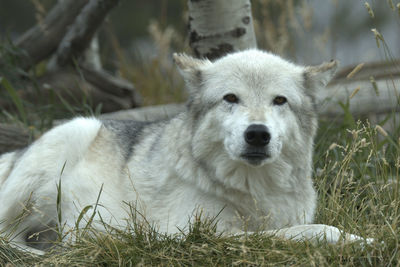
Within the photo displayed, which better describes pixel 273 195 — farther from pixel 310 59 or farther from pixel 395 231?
pixel 310 59

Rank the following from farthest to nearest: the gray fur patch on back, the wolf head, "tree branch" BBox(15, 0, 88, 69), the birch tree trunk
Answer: "tree branch" BBox(15, 0, 88, 69)
the birch tree trunk
the gray fur patch on back
the wolf head

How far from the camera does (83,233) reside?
10.8ft

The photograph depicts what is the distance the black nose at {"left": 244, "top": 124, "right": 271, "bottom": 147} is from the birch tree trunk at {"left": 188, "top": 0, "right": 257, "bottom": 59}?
202cm

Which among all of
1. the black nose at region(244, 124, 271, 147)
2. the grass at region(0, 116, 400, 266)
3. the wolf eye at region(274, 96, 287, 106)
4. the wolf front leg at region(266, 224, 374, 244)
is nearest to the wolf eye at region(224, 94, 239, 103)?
the wolf eye at region(274, 96, 287, 106)

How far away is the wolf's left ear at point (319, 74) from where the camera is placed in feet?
12.8

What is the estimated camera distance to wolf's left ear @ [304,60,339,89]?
154 inches

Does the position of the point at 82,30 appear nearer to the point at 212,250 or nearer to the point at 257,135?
the point at 257,135

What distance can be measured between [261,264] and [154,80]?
5834 mm

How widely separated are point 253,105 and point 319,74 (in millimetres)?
715

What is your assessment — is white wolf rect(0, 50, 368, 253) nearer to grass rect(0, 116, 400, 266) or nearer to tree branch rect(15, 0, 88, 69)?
grass rect(0, 116, 400, 266)

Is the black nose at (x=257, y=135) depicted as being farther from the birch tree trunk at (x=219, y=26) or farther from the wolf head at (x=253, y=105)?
the birch tree trunk at (x=219, y=26)

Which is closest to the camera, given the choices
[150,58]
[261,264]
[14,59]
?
[261,264]

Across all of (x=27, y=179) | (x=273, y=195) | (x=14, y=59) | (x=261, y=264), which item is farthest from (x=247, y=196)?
(x=14, y=59)

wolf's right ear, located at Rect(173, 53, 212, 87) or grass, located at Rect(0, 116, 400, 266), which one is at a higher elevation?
wolf's right ear, located at Rect(173, 53, 212, 87)
